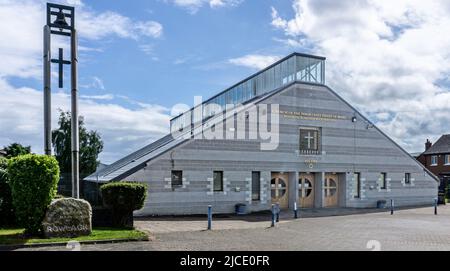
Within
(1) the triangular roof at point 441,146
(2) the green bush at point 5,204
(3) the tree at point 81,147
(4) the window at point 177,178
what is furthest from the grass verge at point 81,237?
(1) the triangular roof at point 441,146

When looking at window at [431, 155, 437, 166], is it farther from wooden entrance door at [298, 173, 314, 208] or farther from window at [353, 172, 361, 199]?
wooden entrance door at [298, 173, 314, 208]

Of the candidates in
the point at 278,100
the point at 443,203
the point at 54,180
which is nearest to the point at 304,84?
the point at 278,100

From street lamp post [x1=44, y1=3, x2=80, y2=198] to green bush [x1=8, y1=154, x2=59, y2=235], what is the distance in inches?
81.7

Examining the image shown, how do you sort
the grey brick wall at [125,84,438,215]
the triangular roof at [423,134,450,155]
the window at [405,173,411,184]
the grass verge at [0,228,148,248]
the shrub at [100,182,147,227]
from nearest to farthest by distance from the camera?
1. the grass verge at [0,228,148,248]
2. the shrub at [100,182,147,227]
3. the grey brick wall at [125,84,438,215]
4. the window at [405,173,411,184]
5. the triangular roof at [423,134,450,155]

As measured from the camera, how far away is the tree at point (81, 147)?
1682 inches

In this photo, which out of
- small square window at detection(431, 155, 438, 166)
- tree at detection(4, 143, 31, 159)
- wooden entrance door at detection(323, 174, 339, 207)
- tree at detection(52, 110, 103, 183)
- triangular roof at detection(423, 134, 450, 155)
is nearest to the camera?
wooden entrance door at detection(323, 174, 339, 207)

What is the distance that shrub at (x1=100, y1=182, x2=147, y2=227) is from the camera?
1648 centimetres

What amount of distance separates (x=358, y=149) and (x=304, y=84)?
5.72m

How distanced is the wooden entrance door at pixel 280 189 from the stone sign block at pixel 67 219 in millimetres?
13746

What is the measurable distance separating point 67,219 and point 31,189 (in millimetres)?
1403

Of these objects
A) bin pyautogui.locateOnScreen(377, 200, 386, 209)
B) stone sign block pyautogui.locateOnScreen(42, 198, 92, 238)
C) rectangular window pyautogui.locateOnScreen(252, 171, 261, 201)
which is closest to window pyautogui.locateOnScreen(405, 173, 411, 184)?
bin pyautogui.locateOnScreen(377, 200, 386, 209)

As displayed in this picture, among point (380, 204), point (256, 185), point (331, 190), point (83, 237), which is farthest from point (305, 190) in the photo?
point (83, 237)
